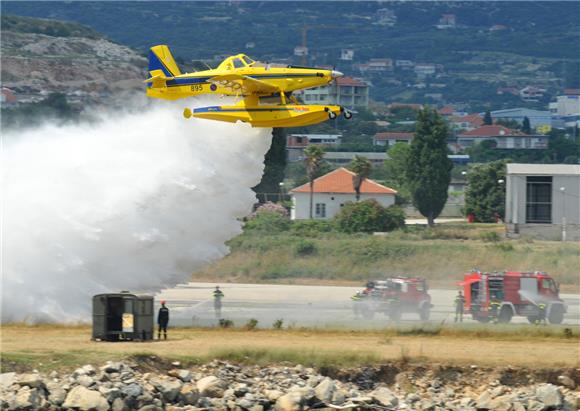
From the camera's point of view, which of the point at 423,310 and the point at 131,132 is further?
the point at 423,310

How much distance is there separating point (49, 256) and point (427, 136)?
199 ft

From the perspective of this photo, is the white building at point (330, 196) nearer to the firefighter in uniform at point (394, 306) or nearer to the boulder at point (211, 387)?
the firefighter in uniform at point (394, 306)

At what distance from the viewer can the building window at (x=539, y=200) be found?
81438mm

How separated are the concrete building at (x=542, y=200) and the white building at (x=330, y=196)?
2087 cm

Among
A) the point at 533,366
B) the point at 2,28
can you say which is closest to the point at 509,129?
the point at 2,28

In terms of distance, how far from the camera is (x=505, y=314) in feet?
179

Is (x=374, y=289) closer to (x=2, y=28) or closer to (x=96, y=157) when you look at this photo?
(x=96, y=157)

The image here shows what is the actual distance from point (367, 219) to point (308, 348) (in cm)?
4667

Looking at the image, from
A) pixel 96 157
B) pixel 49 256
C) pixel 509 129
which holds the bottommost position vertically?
pixel 49 256

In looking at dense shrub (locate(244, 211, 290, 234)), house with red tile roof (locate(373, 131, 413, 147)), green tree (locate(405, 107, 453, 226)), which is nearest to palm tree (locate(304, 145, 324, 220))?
green tree (locate(405, 107, 453, 226))

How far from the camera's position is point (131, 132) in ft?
168

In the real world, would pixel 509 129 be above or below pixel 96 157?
above

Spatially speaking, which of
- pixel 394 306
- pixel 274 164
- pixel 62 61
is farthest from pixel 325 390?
pixel 62 61

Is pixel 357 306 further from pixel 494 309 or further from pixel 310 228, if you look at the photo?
pixel 310 228
